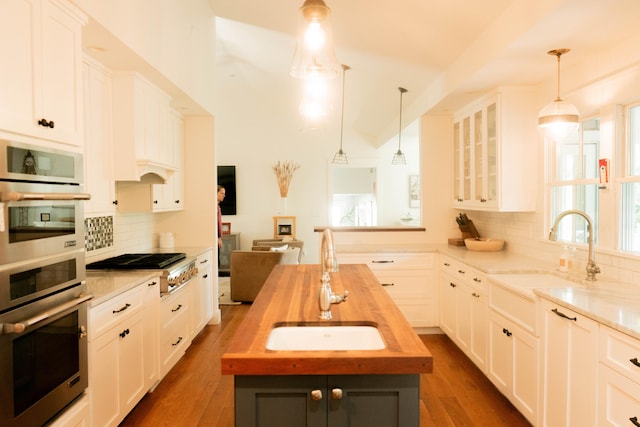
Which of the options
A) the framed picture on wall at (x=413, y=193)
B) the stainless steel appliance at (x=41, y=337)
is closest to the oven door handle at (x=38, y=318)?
the stainless steel appliance at (x=41, y=337)

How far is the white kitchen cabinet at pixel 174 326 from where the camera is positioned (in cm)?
325

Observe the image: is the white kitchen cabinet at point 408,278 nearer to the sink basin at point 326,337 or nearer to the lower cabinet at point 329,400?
the sink basin at point 326,337

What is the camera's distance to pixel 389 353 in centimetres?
142

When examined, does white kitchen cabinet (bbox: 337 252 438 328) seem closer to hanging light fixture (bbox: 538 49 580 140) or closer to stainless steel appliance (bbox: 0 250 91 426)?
hanging light fixture (bbox: 538 49 580 140)

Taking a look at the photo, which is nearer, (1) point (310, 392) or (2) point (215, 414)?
(1) point (310, 392)

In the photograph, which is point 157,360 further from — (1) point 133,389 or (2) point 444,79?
(2) point 444,79

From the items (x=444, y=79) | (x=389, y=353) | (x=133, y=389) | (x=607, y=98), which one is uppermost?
(x=444, y=79)

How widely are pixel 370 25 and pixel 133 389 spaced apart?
3.30 metres

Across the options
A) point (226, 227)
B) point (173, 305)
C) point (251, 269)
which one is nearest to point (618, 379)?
point (173, 305)

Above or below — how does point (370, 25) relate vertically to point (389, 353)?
above

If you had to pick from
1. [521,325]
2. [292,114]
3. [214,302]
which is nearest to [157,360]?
[214,302]

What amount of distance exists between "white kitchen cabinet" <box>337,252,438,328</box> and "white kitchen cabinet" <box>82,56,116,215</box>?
7.21 ft

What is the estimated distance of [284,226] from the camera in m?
7.98

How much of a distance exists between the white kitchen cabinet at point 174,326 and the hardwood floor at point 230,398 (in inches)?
5.3
